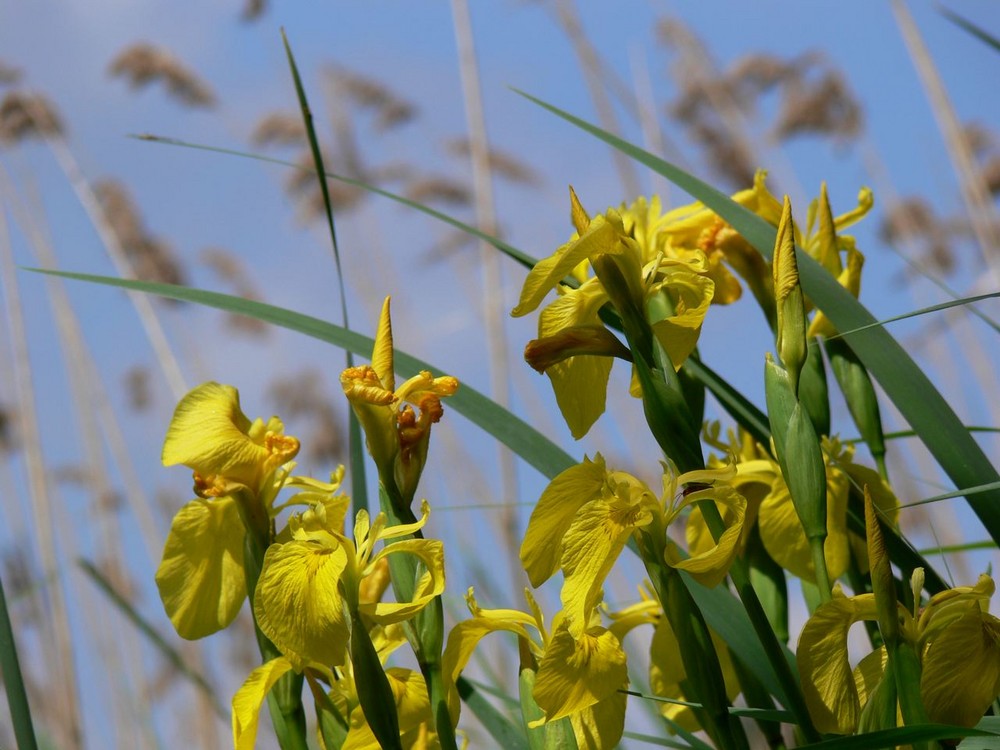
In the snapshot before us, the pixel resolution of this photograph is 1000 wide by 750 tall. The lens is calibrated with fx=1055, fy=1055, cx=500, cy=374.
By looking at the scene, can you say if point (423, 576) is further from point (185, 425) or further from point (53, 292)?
point (53, 292)

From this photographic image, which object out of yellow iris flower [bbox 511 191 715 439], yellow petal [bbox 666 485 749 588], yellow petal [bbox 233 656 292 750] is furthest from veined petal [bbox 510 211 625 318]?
yellow petal [bbox 233 656 292 750]

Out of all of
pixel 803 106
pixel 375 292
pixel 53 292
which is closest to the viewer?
pixel 53 292

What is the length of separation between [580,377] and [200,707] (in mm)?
1770

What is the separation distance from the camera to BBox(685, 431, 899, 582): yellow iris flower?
565 mm

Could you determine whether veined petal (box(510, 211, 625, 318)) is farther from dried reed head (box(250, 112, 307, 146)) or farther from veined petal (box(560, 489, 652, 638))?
dried reed head (box(250, 112, 307, 146))

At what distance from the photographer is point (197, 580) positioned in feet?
1.85

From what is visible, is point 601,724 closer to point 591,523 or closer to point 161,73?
point 591,523

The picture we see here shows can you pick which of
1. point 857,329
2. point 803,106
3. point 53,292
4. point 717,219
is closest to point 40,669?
point 53,292

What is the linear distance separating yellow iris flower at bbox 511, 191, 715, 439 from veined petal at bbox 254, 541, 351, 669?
4.9 inches

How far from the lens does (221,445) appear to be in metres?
0.52

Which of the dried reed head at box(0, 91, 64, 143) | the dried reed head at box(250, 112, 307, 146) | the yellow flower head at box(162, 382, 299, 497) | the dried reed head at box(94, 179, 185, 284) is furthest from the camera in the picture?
the dried reed head at box(250, 112, 307, 146)

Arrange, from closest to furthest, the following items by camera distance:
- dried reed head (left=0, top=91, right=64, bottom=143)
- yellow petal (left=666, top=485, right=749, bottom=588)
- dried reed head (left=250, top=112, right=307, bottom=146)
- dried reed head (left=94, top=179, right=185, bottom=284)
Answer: yellow petal (left=666, top=485, right=749, bottom=588), dried reed head (left=0, top=91, right=64, bottom=143), dried reed head (left=94, top=179, right=185, bottom=284), dried reed head (left=250, top=112, right=307, bottom=146)

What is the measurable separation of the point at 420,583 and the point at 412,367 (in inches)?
7.0

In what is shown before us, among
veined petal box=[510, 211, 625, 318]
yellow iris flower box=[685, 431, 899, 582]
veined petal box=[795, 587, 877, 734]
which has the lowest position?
veined petal box=[795, 587, 877, 734]
